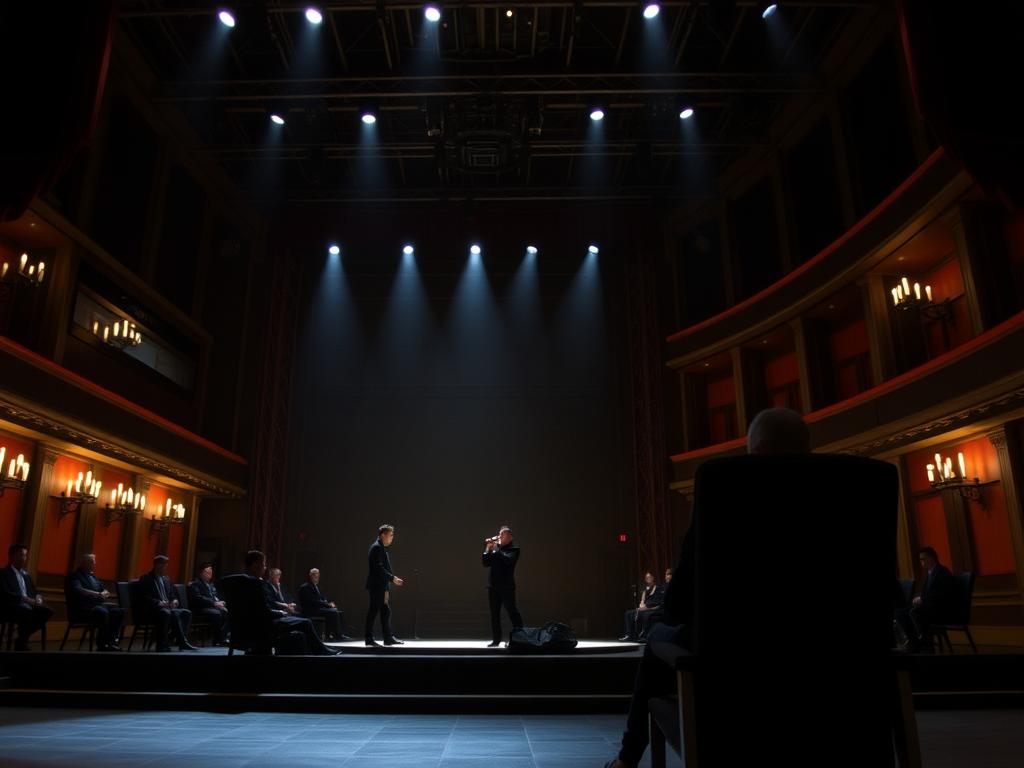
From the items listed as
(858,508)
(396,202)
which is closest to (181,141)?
(396,202)

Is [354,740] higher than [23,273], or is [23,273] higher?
[23,273]

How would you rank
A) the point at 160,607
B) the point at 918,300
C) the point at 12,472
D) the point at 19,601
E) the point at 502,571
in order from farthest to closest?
the point at 918,300
the point at 12,472
the point at 502,571
the point at 160,607
the point at 19,601

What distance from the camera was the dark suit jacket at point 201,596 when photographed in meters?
8.84

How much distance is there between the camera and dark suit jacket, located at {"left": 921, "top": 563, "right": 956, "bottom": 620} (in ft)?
22.0

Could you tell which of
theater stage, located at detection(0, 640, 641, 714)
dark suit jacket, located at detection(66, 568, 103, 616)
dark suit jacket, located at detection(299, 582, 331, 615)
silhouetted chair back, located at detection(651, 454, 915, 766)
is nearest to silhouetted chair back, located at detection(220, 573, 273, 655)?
theater stage, located at detection(0, 640, 641, 714)

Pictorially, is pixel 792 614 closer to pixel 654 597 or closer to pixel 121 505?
pixel 654 597

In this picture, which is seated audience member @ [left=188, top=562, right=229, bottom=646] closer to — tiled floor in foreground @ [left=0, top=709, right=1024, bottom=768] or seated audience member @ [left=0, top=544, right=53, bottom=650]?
seated audience member @ [left=0, top=544, right=53, bottom=650]

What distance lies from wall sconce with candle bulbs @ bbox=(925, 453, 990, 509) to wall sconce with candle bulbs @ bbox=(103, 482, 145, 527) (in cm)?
1126

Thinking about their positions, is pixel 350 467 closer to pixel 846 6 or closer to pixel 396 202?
pixel 396 202

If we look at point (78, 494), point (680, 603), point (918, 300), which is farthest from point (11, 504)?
point (918, 300)

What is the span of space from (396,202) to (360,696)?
1138 centimetres

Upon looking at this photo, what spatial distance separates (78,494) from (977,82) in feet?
36.2

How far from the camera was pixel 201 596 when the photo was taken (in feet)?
29.3

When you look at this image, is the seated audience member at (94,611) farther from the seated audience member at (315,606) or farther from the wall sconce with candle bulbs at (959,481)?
the wall sconce with candle bulbs at (959,481)
